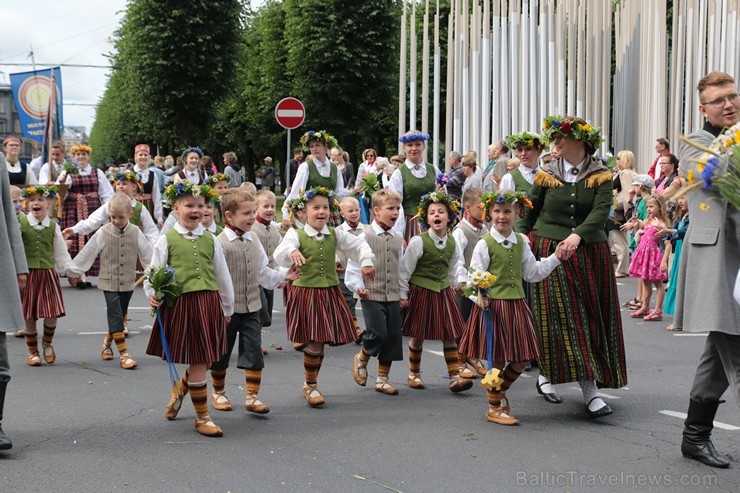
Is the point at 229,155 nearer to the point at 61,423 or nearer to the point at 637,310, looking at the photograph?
the point at 637,310

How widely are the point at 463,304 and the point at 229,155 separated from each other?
13.3 meters

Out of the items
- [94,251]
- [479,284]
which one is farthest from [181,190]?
[94,251]

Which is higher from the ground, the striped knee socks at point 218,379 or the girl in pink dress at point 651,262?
the girl in pink dress at point 651,262

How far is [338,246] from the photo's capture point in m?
7.43

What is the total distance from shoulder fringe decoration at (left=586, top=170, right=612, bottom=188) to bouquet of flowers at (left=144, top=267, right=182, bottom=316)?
3043mm

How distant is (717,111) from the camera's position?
5.41 meters

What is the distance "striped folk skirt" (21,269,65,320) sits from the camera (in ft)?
29.3

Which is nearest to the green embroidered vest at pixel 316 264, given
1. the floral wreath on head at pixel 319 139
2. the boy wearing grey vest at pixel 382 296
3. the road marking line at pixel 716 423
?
the boy wearing grey vest at pixel 382 296

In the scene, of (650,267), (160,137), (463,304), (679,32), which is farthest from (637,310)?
(160,137)

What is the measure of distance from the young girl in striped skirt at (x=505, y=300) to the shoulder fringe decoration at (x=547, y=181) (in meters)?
0.21

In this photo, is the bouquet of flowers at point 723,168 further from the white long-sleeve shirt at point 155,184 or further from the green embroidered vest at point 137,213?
the white long-sleeve shirt at point 155,184

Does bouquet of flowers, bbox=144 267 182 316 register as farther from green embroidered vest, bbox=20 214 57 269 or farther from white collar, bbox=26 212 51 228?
white collar, bbox=26 212 51 228

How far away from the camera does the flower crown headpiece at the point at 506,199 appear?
22.1 ft

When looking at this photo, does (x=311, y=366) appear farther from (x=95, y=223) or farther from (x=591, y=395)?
(x=95, y=223)
